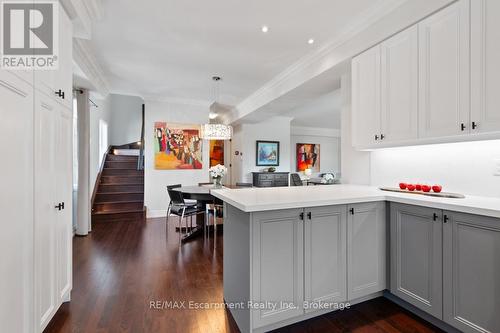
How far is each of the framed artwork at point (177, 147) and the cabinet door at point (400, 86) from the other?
4.55 metres

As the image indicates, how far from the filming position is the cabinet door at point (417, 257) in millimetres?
1753

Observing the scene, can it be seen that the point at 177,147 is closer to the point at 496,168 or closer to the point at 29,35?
the point at 29,35

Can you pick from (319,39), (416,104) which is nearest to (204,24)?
(319,39)

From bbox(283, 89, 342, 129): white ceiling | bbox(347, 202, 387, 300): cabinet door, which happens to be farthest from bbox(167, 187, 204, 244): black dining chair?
bbox(283, 89, 342, 129): white ceiling

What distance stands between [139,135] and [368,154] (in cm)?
850

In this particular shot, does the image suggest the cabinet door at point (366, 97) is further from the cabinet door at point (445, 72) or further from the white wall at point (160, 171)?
the white wall at point (160, 171)

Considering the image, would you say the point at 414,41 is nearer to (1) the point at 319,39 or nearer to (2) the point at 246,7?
(1) the point at 319,39

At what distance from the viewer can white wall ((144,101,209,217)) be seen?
5.71 m

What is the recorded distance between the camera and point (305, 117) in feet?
25.6

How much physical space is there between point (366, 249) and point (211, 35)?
113 inches

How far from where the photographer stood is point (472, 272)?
1565 millimetres

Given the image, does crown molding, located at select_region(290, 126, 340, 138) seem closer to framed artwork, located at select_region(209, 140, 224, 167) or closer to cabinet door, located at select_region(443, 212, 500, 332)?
framed artwork, located at select_region(209, 140, 224, 167)

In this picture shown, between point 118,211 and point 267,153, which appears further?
point 267,153

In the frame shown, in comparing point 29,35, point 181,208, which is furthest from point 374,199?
point 181,208
